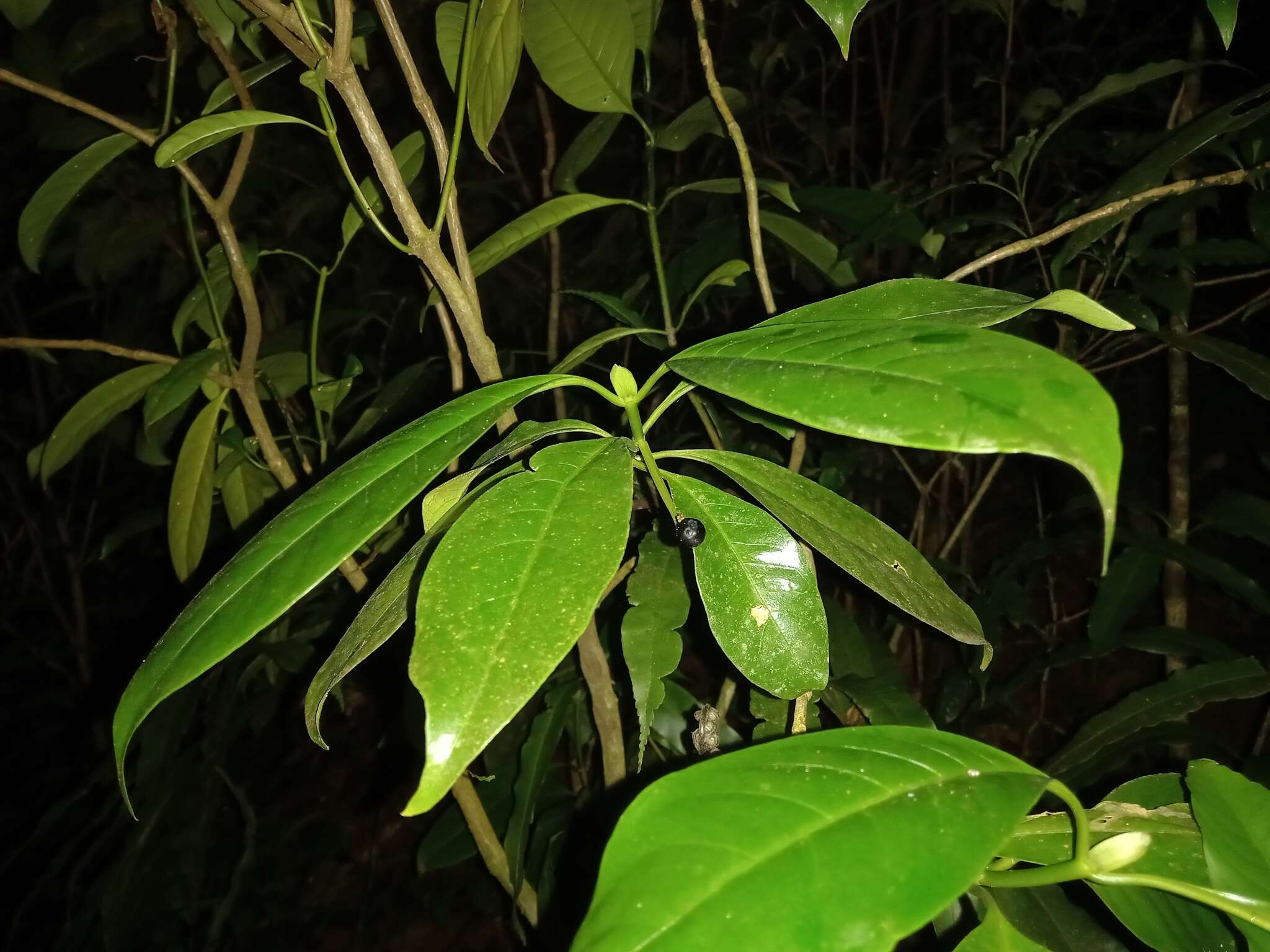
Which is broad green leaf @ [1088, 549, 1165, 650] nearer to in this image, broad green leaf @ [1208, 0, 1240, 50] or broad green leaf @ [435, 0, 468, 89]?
broad green leaf @ [1208, 0, 1240, 50]

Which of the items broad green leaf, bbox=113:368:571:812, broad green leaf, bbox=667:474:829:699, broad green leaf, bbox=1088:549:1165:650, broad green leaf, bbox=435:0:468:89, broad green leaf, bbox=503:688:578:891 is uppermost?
broad green leaf, bbox=435:0:468:89

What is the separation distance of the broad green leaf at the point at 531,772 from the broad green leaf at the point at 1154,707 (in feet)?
2.07

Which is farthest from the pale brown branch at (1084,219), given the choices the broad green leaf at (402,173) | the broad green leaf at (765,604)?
the broad green leaf at (402,173)

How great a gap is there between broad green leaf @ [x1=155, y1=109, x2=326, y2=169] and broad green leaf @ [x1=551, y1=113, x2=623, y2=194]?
43 centimetres

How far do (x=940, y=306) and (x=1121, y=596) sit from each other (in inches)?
40.9

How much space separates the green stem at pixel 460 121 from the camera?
53cm

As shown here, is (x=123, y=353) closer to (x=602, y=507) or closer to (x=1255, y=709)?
(x=602, y=507)

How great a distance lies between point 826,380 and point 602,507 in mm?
116

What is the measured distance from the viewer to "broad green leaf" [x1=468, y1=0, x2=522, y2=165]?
62cm

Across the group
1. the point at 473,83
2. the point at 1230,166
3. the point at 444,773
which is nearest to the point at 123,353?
the point at 473,83

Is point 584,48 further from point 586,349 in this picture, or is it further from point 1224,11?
point 1224,11

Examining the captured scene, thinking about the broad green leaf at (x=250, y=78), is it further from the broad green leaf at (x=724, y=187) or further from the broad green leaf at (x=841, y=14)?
the broad green leaf at (x=841, y=14)

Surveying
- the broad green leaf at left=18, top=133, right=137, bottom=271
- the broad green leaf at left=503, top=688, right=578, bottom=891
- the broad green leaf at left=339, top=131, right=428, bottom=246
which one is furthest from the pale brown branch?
the broad green leaf at left=18, top=133, right=137, bottom=271

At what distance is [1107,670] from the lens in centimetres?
225
